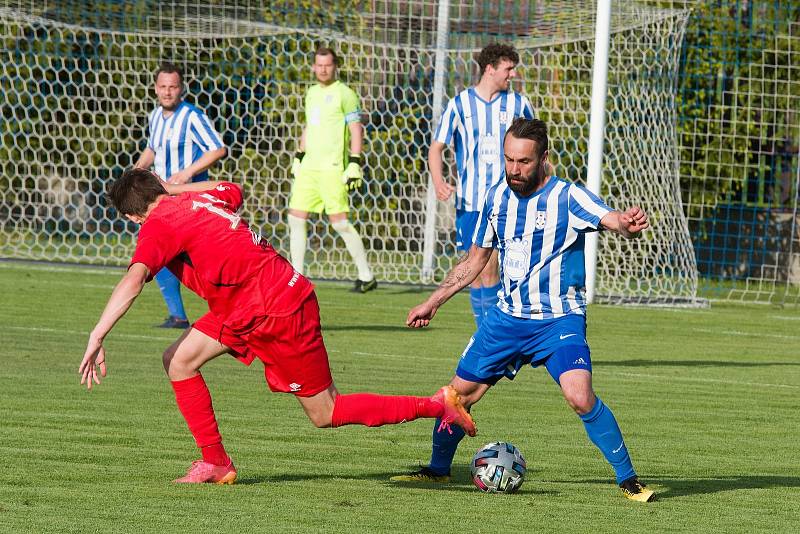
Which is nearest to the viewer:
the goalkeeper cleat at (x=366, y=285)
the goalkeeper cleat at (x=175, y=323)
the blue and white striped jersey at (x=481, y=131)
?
the blue and white striped jersey at (x=481, y=131)

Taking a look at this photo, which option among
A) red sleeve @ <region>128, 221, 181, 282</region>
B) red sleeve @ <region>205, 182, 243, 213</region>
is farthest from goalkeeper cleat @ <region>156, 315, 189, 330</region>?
red sleeve @ <region>128, 221, 181, 282</region>

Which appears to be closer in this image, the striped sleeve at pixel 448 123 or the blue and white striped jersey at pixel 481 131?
the blue and white striped jersey at pixel 481 131

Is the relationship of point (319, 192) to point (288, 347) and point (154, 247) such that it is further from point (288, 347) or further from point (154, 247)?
point (154, 247)

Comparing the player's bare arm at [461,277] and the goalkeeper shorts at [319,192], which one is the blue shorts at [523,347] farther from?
the goalkeeper shorts at [319,192]

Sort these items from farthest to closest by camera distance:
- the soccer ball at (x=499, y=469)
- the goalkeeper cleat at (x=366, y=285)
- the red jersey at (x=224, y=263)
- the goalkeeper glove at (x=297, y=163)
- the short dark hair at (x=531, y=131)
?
the goalkeeper cleat at (x=366, y=285) < the goalkeeper glove at (x=297, y=163) < the soccer ball at (x=499, y=469) < the short dark hair at (x=531, y=131) < the red jersey at (x=224, y=263)

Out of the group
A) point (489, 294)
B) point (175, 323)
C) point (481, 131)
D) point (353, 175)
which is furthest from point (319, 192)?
point (489, 294)

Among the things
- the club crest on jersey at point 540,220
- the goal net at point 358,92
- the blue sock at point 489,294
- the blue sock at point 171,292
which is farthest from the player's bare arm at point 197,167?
the goal net at point 358,92

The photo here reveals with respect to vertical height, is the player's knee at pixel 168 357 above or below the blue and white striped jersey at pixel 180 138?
below

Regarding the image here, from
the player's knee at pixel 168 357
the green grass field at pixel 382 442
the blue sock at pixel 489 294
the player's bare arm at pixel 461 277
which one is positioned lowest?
the green grass field at pixel 382 442

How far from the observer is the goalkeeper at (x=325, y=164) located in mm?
14062

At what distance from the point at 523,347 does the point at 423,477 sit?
28.5 inches

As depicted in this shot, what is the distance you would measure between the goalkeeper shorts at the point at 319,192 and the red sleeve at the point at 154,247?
8545 mm

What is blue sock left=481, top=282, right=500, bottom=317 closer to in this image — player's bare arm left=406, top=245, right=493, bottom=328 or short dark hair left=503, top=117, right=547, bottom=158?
player's bare arm left=406, top=245, right=493, bottom=328

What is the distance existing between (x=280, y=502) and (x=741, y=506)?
1852mm
